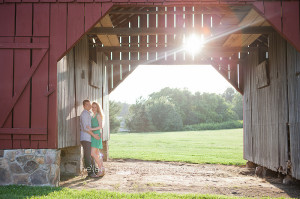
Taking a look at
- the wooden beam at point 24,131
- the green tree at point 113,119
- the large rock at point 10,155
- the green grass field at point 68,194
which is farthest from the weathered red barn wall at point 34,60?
the green tree at point 113,119

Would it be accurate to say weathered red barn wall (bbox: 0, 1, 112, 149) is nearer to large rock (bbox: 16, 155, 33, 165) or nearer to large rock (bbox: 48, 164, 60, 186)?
large rock (bbox: 16, 155, 33, 165)

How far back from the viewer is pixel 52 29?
754 centimetres

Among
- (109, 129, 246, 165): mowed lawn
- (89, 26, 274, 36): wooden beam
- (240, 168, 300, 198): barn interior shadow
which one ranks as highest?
(89, 26, 274, 36): wooden beam

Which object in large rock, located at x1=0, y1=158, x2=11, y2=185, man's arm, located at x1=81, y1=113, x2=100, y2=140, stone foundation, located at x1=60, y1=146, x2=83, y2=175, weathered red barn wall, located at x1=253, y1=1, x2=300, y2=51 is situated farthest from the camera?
stone foundation, located at x1=60, y1=146, x2=83, y2=175

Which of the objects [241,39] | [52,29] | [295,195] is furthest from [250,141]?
[52,29]

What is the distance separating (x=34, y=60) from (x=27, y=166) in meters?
2.31

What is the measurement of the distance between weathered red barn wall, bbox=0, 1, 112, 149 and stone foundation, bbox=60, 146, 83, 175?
268 centimetres

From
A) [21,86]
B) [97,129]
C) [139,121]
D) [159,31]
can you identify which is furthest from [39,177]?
[139,121]

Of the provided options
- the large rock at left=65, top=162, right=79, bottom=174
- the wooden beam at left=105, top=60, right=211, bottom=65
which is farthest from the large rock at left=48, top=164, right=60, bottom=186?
the wooden beam at left=105, top=60, right=211, bottom=65

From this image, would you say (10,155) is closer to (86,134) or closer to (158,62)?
(86,134)

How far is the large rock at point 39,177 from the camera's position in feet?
24.2

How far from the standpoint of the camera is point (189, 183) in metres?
8.66

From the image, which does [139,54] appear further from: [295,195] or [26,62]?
[295,195]

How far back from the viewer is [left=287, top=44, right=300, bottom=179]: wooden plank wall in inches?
313
